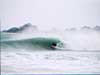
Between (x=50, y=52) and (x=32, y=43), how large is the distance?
0.88ft

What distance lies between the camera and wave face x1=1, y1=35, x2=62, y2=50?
2.65 m

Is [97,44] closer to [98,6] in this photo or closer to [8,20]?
[98,6]

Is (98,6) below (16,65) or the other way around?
the other way around

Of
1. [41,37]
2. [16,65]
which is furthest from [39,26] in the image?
[16,65]

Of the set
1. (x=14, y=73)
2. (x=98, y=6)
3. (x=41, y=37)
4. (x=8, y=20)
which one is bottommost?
(x=14, y=73)

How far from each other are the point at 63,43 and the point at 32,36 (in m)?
0.43

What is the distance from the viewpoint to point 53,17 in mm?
2734

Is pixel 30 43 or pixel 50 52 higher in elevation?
pixel 30 43

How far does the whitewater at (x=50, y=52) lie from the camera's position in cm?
257

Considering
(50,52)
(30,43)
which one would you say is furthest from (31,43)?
(50,52)

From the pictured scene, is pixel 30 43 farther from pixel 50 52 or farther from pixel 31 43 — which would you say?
pixel 50 52

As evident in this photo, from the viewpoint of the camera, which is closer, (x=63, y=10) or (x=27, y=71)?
(x=27, y=71)

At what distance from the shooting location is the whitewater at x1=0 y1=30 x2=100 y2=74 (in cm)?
257

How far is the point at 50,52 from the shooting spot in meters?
2.68
